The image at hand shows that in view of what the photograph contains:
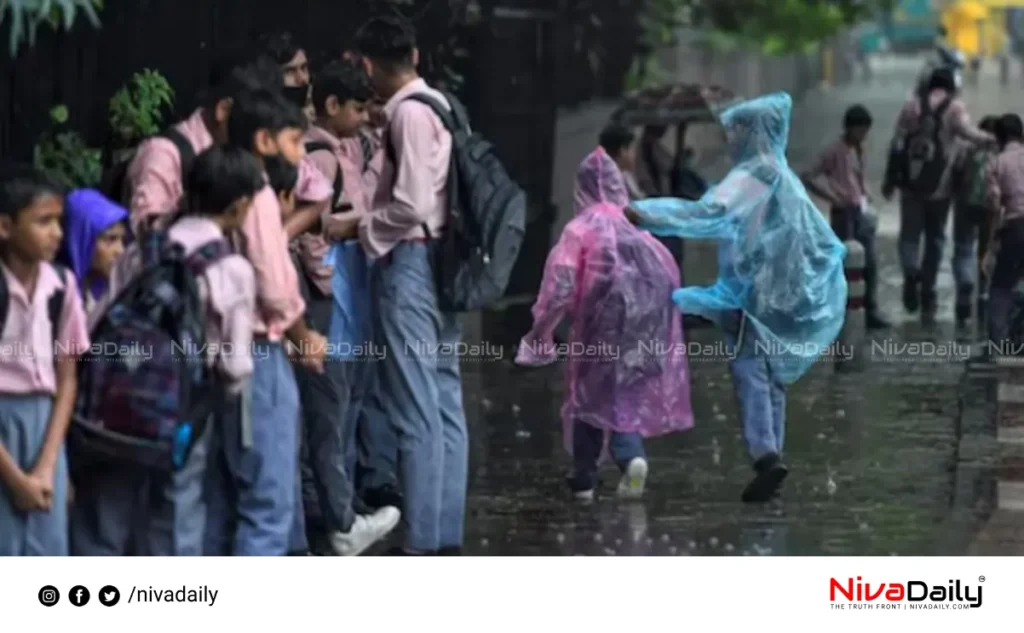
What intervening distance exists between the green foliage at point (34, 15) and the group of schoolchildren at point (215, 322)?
104cm

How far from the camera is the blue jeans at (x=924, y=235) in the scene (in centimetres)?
1659

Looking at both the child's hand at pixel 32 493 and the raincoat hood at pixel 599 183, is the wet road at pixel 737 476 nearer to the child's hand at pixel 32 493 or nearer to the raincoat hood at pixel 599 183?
the raincoat hood at pixel 599 183

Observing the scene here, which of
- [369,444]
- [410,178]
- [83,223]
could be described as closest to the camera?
[83,223]

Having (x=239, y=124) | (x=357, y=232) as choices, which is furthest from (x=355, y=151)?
(x=239, y=124)

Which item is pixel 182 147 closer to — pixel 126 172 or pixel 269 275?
pixel 126 172

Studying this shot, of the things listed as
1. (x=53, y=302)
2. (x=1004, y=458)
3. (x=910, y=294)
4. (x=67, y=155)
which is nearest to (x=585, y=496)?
(x=1004, y=458)

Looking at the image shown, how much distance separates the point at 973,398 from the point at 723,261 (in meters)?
3.02

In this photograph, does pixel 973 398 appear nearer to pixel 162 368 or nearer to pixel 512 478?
pixel 512 478

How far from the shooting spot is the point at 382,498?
406 inches

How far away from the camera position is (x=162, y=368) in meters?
7.90
